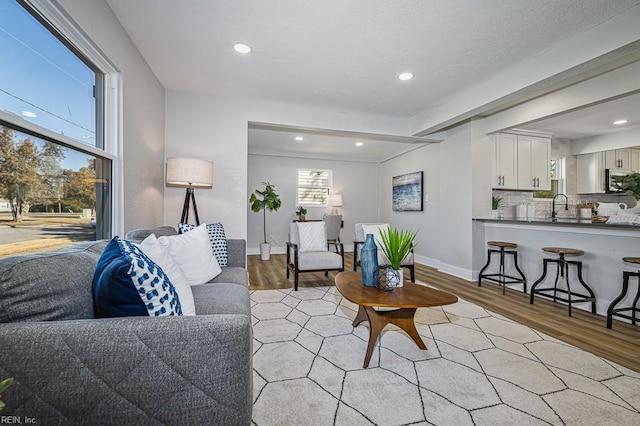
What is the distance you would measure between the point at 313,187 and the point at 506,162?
12.8 feet

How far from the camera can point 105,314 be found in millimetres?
919

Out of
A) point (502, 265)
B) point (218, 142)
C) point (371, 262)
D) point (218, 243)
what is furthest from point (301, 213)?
point (371, 262)

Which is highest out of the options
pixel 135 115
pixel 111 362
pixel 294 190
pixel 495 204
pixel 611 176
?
pixel 135 115

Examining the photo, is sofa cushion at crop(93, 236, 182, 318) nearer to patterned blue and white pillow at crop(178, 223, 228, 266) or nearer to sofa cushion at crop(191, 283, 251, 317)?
sofa cushion at crop(191, 283, 251, 317)

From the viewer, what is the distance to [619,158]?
4.92 metres

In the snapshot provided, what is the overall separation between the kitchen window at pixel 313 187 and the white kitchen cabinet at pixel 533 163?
382 centimetres

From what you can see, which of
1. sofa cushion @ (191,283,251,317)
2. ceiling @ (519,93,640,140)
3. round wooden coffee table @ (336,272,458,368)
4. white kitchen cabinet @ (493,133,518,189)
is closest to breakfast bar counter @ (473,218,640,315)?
white kitchen cabinet @ (493,133,518,189)

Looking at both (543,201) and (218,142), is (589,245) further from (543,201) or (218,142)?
(218,142)

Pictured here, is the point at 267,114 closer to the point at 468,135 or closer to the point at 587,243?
the point at 468,135

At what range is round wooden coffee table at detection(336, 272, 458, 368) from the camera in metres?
1.78

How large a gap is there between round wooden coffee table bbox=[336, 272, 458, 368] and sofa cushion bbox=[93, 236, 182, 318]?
1158mm

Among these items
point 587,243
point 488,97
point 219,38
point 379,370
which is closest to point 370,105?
point 488,97

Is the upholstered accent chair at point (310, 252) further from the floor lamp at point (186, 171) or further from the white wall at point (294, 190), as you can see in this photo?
the white wall at point (294, 190)

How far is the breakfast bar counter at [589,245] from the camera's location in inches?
105
